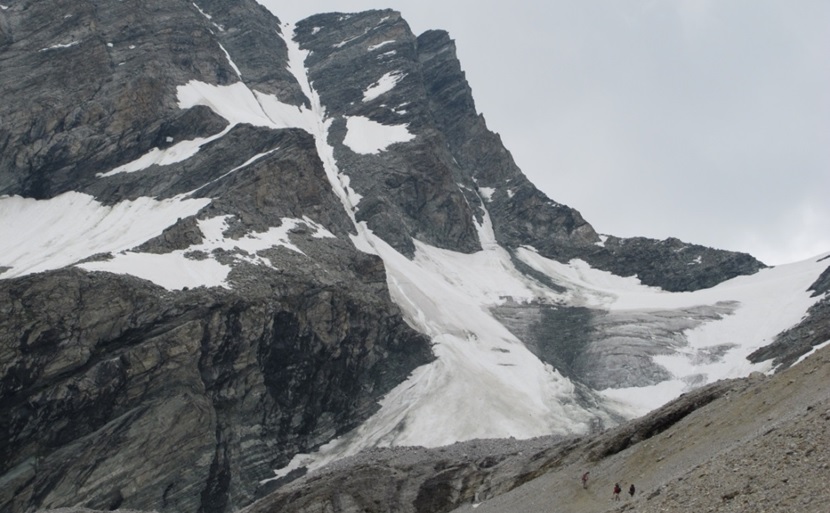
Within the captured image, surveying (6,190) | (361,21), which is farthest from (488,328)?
(361,21)

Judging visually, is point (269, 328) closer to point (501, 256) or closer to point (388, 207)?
point (388, 207)

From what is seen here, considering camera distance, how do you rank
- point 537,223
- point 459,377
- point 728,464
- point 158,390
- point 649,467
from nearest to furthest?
point 728,464 → point 649,467 → point 158,390 → point 459,377 → point 537,223

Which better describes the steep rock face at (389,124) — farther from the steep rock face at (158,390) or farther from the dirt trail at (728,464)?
the dirt trail at (728,464)

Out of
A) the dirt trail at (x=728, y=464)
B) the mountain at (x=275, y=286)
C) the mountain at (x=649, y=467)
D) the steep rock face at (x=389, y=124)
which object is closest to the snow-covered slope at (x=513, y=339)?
the mountain at (x=275, y=286)

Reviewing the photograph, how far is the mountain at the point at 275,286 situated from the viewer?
179ft

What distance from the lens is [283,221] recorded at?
273 feet

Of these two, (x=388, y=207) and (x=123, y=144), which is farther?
(x=388, y=207)

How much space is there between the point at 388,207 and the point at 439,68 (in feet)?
233

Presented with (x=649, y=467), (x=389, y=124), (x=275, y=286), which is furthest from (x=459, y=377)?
(x=389, y=124)

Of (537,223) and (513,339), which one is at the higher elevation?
(537,223)

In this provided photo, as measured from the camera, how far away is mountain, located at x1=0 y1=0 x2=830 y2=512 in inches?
2149

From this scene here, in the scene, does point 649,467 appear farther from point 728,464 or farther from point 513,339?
point 513,339

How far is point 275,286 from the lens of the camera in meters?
67.9

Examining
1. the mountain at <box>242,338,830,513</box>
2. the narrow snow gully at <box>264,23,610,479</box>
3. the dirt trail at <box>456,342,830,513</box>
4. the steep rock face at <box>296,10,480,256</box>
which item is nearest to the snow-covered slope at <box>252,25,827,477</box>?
the narrow snow gully at <box>264,23,610,479</box>
